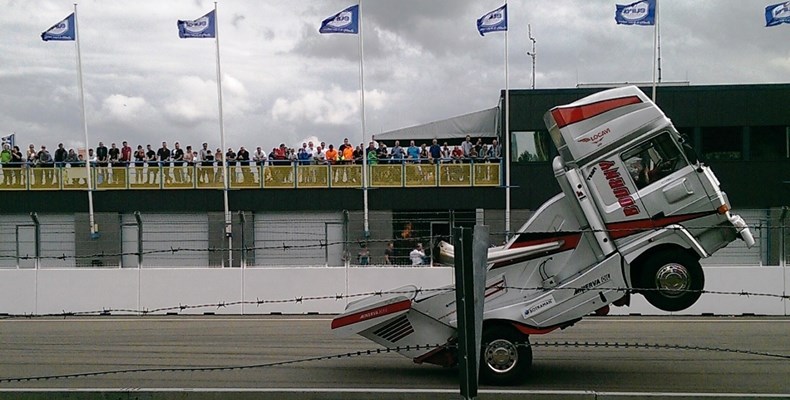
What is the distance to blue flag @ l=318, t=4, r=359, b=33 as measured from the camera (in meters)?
26.9

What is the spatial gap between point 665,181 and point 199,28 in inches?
847

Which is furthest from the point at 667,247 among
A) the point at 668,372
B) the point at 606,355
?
the point at 606,355

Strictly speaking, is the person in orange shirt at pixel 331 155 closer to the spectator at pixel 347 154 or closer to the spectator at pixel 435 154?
the spectator at pixel 347 154

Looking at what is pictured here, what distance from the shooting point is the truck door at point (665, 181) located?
28.8 ft

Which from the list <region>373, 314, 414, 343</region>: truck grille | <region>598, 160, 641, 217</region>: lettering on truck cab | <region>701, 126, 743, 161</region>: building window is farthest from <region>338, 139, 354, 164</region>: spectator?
<region>598, 160, 641, 217</region>: lettering on truck cab

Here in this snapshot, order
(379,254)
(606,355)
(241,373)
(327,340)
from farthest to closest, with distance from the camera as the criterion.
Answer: (379,254), (327,340), (606,355), (241,373)

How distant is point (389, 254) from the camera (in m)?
18.4

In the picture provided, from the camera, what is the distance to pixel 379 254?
60.4 ft

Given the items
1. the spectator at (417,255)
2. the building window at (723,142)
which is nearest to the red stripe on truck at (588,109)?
the spectator at (417,255)

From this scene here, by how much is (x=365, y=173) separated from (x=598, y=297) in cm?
2026

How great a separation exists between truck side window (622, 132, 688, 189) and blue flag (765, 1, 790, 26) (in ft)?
63.3

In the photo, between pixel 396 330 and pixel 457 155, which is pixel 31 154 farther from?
pixel 396 330

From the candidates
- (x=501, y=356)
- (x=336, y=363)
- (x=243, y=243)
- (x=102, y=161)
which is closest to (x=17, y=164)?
(x=102, y=161)

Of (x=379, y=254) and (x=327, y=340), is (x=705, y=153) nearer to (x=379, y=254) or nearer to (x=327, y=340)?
(x=379, y=254)
